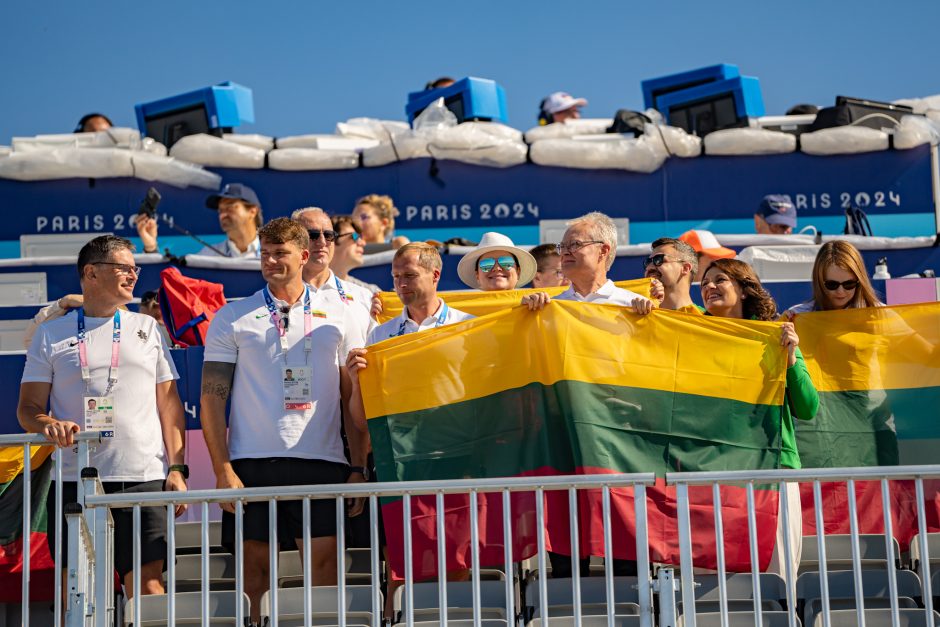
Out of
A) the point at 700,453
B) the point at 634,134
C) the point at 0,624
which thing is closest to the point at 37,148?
the point at 634,134

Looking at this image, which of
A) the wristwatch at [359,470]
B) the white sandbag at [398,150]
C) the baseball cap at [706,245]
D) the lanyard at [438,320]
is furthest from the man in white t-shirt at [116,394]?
the white sandbag at [398,150]

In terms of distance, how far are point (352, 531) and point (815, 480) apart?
7.59 feet

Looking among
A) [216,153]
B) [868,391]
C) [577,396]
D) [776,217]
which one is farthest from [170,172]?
[868,391]

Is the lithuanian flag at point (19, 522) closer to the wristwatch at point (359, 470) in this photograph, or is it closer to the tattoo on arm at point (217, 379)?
the tattoo on arm at point (217, 379)

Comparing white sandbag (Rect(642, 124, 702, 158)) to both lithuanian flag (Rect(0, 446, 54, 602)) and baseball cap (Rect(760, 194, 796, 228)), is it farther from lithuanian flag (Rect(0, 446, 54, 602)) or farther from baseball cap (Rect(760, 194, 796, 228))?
lithuanian flag (Rect(0, 446, 54, 602))

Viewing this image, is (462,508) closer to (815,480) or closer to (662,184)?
(815,480)

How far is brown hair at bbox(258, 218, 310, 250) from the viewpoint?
20.1 feet

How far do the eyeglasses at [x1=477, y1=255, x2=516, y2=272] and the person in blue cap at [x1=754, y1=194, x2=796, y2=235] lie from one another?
14.5 feet

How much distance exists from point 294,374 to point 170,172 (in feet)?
28.0

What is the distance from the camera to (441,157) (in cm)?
1395

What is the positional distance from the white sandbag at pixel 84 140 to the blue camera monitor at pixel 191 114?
0.89ft

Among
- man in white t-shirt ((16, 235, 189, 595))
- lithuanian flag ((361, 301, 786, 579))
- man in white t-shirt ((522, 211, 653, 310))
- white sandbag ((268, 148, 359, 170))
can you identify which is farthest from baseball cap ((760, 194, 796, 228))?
man in white t-shirt ((16, 235, 189, 595))

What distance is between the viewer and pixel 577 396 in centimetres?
582

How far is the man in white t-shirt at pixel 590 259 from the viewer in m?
→ 6.30
